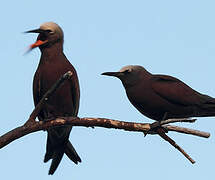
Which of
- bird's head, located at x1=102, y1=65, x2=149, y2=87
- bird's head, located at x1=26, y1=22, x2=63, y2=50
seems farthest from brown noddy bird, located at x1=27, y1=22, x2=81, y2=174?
bird's head, located at x1=102, y1=65, x2=149, y2=87

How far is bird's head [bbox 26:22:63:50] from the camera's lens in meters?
6.75

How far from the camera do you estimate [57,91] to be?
651cm

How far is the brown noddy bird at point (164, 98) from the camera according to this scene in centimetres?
639

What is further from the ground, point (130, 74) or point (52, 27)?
point (52, 27)

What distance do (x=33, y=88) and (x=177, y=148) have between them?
2.56 metres

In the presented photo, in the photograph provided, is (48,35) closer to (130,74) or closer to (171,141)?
(130,74)

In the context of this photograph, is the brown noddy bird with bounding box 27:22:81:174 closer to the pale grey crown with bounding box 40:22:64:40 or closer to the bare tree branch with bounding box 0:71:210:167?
the pale grey crown with bounding box 40:22:64:40

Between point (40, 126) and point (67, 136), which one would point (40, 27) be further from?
point (40, 126)

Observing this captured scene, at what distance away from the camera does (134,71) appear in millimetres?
6875

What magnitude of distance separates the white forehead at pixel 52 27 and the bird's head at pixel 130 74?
102cm

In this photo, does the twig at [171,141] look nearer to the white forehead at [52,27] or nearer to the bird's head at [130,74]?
the bird's head at [130,74]

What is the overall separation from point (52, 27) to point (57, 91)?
3.45ft

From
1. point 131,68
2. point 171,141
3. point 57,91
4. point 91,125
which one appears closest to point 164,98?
point 131,68

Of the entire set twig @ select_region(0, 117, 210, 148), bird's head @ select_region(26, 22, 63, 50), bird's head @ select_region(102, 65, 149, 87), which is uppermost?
bird's head @ select_region(26, 22, 63, 50)
